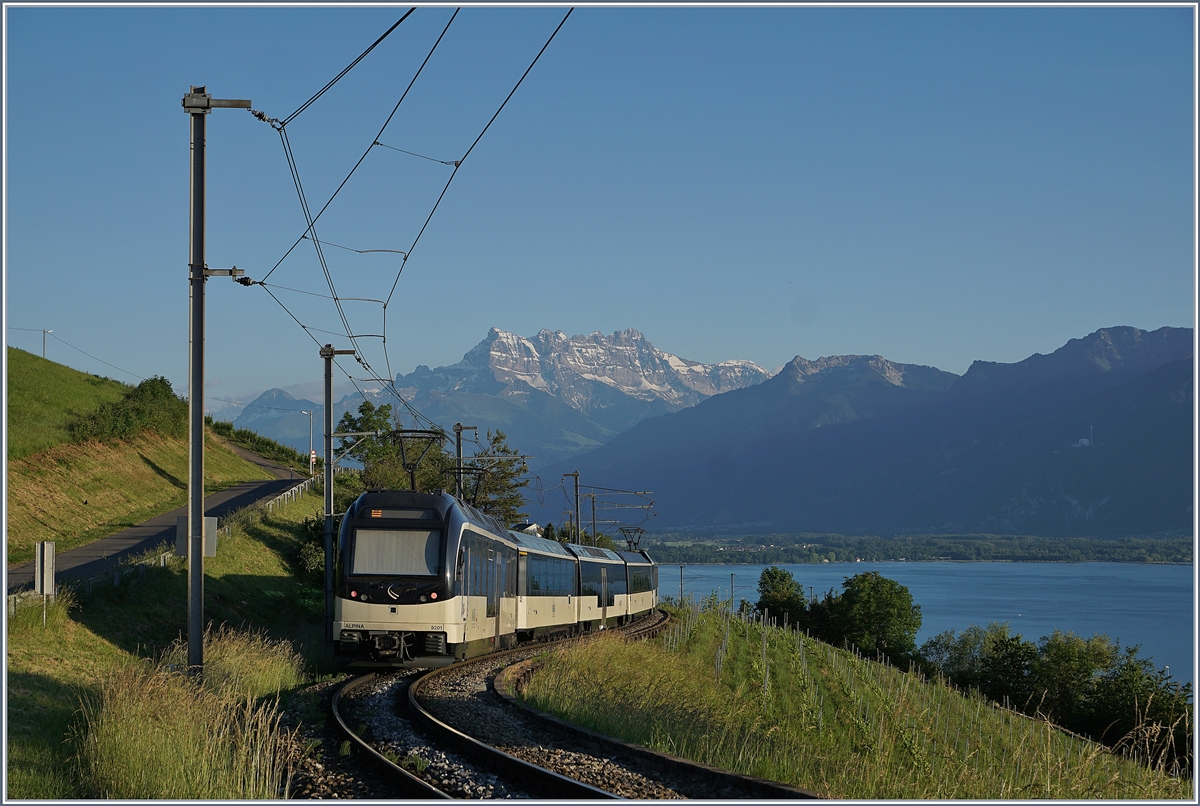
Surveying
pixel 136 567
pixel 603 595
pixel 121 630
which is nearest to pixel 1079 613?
pixel 603 595

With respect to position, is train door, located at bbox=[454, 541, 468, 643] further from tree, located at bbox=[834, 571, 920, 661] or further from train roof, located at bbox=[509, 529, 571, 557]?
tree, located at bbox=[834, 571, 920, 661]

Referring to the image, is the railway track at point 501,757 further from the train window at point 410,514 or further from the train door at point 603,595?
the train door at point 603,595

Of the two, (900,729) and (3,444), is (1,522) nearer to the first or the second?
(3,444)

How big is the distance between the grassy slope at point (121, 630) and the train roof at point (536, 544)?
208 inches

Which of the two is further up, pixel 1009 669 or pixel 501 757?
pixel 501 757

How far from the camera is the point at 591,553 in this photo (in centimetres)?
3806

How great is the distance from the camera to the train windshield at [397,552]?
63.1 feet

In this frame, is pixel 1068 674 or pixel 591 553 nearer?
pixel 591 553

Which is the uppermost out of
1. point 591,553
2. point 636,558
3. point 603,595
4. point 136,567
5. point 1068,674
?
point 136,567

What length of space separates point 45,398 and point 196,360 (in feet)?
135

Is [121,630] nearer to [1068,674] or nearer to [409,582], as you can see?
[409,582]

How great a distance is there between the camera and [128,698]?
35.2ft

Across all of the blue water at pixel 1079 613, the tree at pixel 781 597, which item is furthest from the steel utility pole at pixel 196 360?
the blue water at pixel 1079 613

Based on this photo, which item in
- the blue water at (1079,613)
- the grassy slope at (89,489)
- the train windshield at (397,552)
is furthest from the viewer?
the blue water at (1079,613)
